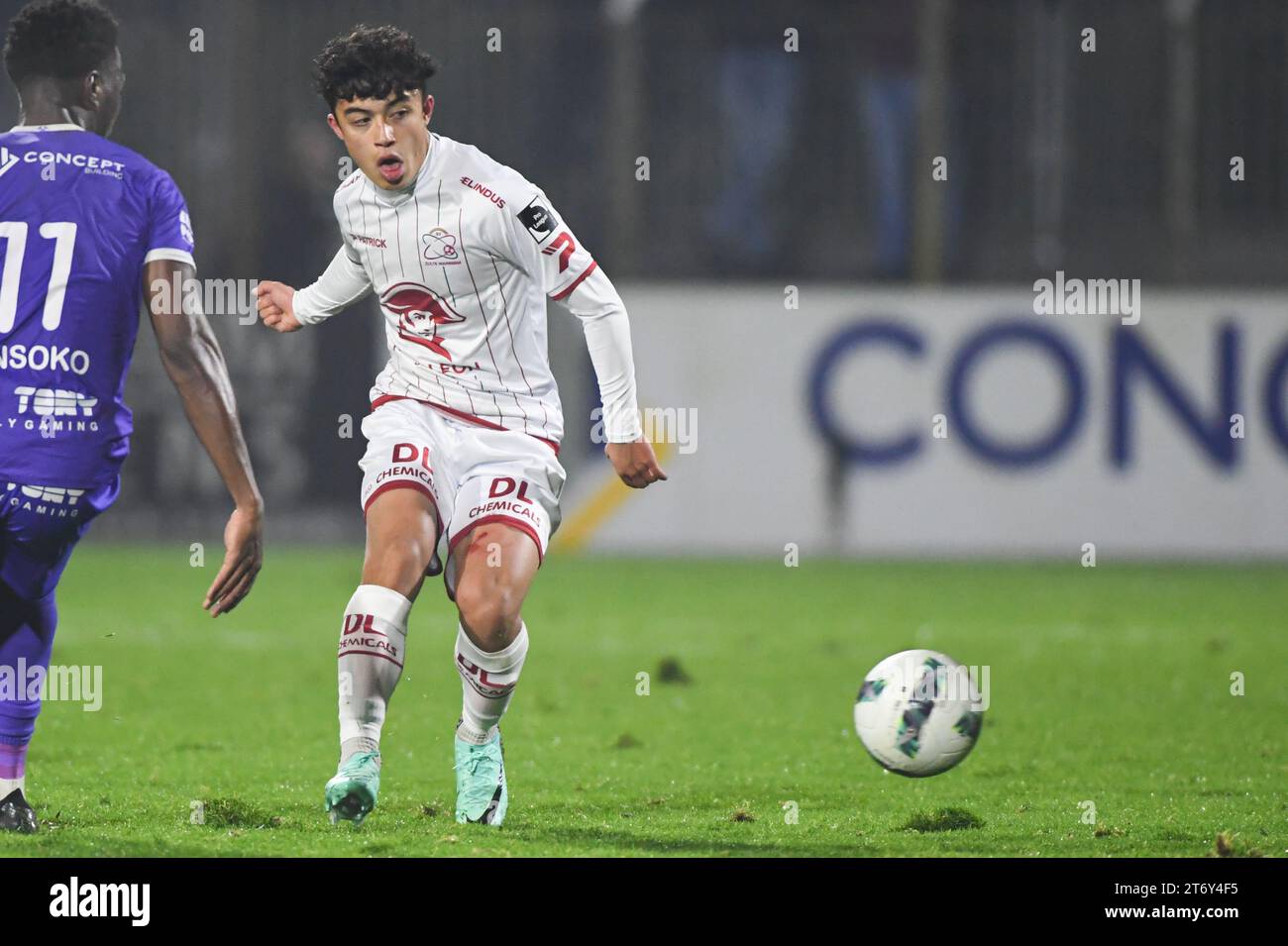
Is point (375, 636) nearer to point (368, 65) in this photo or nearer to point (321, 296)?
point (321, 296)

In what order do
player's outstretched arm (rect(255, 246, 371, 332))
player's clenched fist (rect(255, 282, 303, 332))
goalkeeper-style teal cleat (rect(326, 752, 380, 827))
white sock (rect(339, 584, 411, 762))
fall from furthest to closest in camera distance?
player's clenched fist (rect(255, 282, 303, 332)) → player's outstretched arm (rect(255, 246, 371, 332)) → white sock (rect(339, 584, 411, 762)) → goalkeeper-style teal cleat (rect(326, 752, 380, 827))

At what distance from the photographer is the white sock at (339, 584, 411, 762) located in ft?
15.7

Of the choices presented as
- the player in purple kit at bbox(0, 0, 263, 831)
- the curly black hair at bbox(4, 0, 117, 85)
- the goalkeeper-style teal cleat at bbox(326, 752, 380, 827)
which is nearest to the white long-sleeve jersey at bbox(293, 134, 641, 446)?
the player in purple kit at bbox(0, 0, 263, 831)

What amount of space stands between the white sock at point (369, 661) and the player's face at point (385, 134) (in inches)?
41.7

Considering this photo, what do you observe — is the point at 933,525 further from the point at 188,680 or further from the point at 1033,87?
the point at 188,680

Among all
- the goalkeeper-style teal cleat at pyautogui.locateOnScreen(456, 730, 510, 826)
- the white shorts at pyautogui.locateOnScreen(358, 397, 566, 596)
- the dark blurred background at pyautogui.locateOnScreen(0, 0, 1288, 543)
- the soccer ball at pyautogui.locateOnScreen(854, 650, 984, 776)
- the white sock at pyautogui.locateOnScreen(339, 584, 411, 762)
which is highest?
the dark blurred background at pyautogui.locateOnScreen(0, 0, 1288, 543)

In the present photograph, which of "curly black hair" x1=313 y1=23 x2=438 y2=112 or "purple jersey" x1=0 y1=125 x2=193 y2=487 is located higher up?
"curly black hair" x1=313 y1=23 x2=438 y2=112

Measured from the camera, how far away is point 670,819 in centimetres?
518

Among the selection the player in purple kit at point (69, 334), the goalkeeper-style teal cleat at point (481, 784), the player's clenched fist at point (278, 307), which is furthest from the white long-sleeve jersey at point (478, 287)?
the goalkeeper-style teal cleat at point (481, 784)

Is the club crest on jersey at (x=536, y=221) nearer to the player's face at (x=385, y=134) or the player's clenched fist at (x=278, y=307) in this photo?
the player's face at (x=385, y=134)

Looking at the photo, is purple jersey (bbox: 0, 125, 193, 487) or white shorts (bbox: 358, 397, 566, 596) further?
white shorts (bbox: 358, 397, 566, 596)

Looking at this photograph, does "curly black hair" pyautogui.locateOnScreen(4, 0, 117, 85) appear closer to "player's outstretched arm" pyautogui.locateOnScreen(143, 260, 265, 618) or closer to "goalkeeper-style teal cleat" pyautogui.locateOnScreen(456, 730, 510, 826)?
"player's outstretched arm" pyautogui.locateOnScreen(143, 260, 265, 618)
